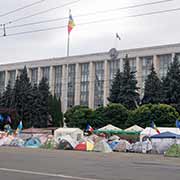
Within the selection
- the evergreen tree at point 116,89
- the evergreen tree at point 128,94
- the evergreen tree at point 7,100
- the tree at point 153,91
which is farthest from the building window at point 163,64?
the evergreen tree at point 7,100

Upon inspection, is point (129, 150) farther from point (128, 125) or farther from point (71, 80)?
point (71, 80)

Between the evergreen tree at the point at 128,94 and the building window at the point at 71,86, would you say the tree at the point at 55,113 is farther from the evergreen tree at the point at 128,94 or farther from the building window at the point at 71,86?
the evergreen tree at the point at 128,94

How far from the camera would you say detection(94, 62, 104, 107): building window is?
101m

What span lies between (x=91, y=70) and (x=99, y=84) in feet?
12.8

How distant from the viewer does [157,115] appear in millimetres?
60062

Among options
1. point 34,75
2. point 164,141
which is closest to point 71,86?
Result: point 34,75

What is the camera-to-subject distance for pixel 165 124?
59594mm

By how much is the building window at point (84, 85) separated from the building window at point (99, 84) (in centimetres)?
230

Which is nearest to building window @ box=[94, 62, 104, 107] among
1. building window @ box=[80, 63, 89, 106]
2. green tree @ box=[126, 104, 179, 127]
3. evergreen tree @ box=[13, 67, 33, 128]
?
building window @ box=[80, 63, 89, 106]

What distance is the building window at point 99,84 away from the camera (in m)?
101

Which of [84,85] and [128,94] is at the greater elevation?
[84,85]

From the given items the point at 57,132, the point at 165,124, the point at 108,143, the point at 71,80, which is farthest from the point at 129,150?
the point at 71,80

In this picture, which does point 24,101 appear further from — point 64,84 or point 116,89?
point 64,84

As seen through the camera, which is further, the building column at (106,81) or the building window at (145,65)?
the building column at (106,81)
